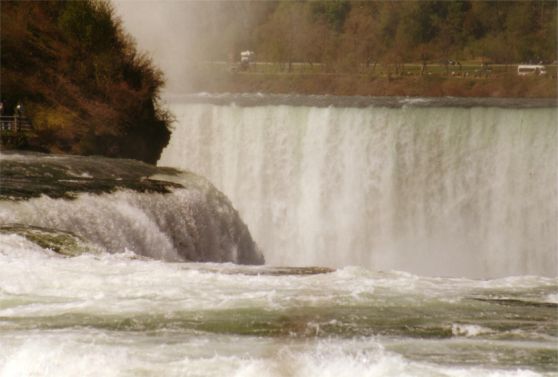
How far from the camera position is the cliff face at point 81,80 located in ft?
96.0


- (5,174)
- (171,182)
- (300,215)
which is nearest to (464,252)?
(300,215)

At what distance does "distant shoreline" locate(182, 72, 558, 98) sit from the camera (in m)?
51.4

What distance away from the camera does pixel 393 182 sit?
31391 millimetres

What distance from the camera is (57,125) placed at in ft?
95.1

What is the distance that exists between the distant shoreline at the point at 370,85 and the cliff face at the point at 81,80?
23.7 metres

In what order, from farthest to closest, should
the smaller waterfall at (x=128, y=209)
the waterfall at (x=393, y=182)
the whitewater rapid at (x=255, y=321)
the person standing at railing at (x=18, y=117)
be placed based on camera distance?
the waterfall at (x=393, y=182)
the person standing at railing at (x=18, y=117)
the smaller waterfall at (x=128, y=209)
the whitewater rapid at (x=255, y=321)

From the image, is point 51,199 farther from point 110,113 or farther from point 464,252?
point 464,252

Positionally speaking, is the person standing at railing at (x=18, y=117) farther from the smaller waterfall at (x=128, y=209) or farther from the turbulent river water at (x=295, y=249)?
the smaller waterfall at (x=128, y=209)

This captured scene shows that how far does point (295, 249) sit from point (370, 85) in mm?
27971

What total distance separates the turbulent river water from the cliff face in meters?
3.52

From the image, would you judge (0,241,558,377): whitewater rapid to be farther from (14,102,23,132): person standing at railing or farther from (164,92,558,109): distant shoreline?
(164,92,558,109): distant shoreline

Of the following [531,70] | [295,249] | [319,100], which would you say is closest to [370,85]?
[319,100]

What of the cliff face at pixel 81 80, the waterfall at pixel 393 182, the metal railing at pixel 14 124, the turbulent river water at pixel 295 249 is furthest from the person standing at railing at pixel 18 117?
the waterfall at pixel 393 182

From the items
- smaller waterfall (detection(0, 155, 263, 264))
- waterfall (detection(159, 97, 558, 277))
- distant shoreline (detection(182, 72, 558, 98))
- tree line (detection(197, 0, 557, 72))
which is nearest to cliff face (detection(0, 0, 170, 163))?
waterfall (detection(159, 97, 558, 277))
